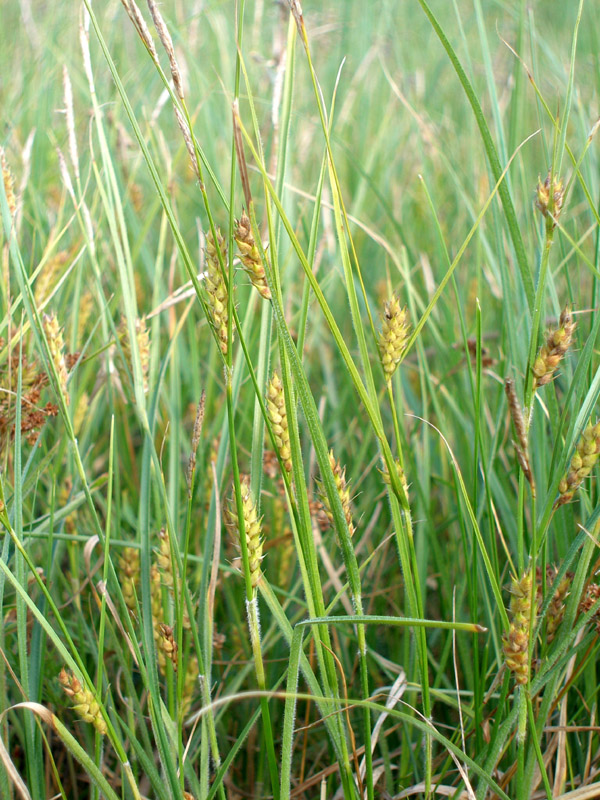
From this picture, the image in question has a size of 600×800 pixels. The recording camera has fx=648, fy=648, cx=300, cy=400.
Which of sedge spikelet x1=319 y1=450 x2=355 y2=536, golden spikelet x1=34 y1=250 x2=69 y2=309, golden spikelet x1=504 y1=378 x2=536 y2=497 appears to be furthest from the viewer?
golden spikelet x1=34 y1=250 x2=69 y2=309

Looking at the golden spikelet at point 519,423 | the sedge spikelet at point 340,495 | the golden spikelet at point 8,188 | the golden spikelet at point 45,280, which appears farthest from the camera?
the golden spikelet at point 45,280

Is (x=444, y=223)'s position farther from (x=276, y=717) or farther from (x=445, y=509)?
(x=276, y=717)

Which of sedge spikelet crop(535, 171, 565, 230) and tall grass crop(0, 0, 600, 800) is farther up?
sedge spikelet crop(535, 171, 565, 230)

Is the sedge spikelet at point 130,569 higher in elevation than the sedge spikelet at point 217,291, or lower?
lower

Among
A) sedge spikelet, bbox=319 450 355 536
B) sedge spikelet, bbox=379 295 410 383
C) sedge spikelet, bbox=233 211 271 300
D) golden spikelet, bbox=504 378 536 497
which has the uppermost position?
sedge spikelet, bbox=233 211 271 300

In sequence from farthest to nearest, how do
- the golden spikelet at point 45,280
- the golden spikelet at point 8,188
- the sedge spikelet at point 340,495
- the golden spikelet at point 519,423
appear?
1. the golden spikelet at point 45,280
2. the golden spikelet at point 8,188
3. the sedge spikelet at point 340,495
4. the golden spikelet at point 519,423

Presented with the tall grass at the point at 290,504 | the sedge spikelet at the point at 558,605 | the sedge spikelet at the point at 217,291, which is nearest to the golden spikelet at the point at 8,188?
the tall grass at the point at 290,504

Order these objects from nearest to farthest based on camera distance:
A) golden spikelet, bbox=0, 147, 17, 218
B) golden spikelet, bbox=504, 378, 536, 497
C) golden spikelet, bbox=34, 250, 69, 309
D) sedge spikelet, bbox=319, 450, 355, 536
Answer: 1. golden spikelet, bbox=504, 378, 536, 497
2. sedge spikelet, bbox=319, 450, 355, 536
3. golden spikelet, bbox=0, 147, 17, 218
4. golden spikelet, bbox=34, 250, 69, 309

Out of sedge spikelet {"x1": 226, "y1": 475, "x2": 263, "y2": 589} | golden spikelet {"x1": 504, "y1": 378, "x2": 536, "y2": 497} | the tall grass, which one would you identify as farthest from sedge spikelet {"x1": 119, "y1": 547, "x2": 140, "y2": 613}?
golden spikelet {"x1": 504, "y1": 378, "x2": 536, "y2": 497}

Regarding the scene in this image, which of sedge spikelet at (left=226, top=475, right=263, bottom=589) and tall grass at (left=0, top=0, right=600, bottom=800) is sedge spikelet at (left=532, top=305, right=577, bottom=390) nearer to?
tall grass at (left=0, top=0, right=600, bottom=800)

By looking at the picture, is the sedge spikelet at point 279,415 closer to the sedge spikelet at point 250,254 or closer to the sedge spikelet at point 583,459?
the sedge spikelet at point 250,254
